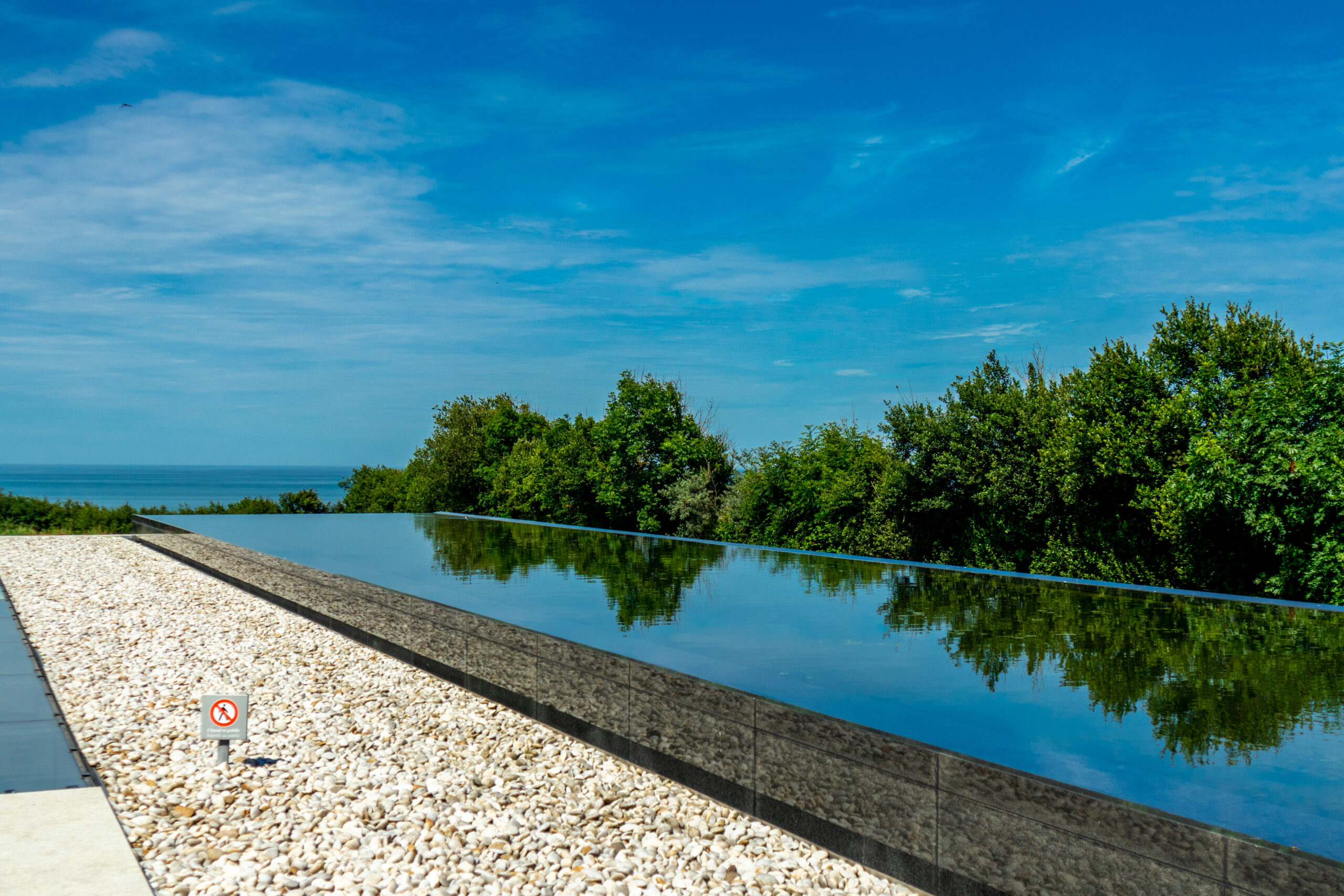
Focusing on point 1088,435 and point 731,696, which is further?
point 1088,435

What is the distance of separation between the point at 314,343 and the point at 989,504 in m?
29.0

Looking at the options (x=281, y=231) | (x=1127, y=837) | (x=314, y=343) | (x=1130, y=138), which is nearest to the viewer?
(x=1127, y=837)

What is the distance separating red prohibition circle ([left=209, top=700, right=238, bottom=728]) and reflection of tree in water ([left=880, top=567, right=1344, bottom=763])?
3.93 metres

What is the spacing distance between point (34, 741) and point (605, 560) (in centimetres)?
548

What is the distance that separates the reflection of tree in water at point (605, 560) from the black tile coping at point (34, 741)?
3022 mm

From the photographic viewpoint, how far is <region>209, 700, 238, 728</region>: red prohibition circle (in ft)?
15.5

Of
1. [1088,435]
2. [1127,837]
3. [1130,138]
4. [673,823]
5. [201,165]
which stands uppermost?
[1130,138]

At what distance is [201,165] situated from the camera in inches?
564

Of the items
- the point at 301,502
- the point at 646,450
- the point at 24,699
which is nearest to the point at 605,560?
the point at 24,699

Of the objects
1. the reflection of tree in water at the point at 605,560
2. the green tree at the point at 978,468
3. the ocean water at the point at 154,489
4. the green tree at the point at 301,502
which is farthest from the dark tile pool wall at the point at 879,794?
the ocean water at the point at 154,489

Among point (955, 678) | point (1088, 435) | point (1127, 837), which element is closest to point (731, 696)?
point (955, 678)

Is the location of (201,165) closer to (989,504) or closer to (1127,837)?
(989,504)

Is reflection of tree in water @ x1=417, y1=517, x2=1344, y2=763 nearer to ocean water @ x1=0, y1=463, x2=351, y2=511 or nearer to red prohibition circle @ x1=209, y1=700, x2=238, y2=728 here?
red prohibition circle @ x1=209, y1=700, x2=238, y2=728

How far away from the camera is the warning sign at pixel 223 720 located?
185 inches
